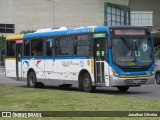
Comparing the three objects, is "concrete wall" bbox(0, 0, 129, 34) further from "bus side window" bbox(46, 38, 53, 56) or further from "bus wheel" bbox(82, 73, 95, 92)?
"bus wheel" bbox(82, 73, 95, 92)

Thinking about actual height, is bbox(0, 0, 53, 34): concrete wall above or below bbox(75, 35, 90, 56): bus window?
above

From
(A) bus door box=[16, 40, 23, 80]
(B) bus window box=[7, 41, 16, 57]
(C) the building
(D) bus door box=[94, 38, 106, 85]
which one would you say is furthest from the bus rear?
(C) the building

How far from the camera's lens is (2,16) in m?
92.9

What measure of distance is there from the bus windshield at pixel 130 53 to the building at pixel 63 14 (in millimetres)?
69577

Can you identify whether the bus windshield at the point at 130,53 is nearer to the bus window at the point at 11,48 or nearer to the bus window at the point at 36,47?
the bus window at the point at 36,47

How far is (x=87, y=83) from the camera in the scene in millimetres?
20453

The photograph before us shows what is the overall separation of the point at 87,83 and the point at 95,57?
4.02 feet

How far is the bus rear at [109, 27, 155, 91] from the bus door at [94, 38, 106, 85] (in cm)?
47

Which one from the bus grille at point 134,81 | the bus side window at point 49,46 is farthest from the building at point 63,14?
the bus grille at point 134,81

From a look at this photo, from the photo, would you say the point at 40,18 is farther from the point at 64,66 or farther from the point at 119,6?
the point at 64,66

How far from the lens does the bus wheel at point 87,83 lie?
20.2m

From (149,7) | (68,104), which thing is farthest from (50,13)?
(68,104)

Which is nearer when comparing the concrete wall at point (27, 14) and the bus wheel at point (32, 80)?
the bus wheel at point (32, 80)

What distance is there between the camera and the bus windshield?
63.8 feet
